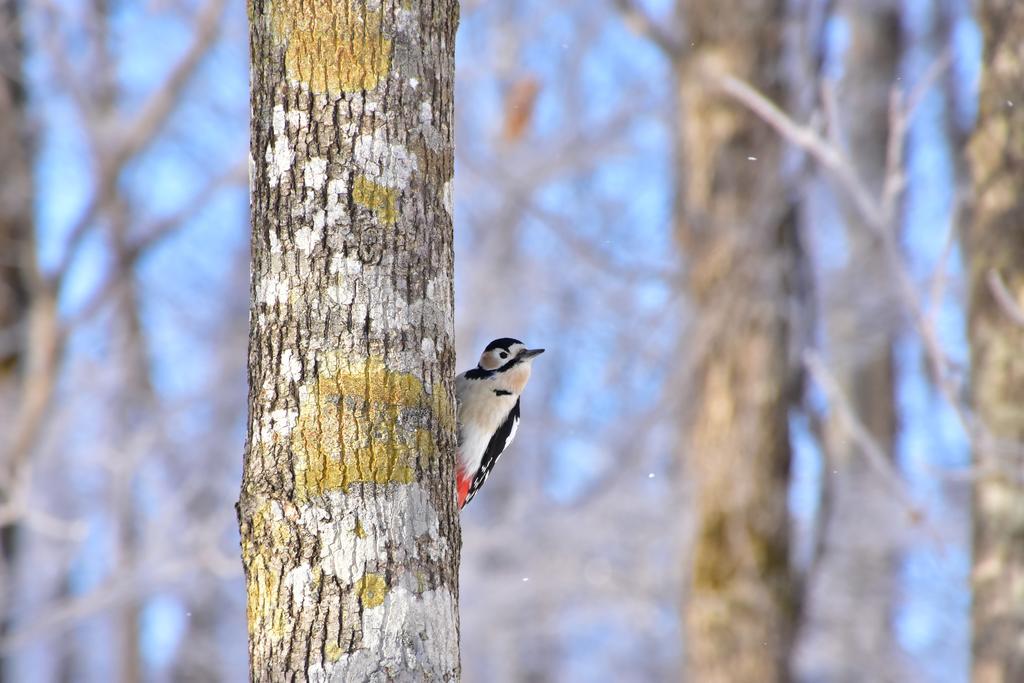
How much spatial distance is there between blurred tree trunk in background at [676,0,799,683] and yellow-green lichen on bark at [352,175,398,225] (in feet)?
14.8

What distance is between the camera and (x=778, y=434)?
6426 millimetres

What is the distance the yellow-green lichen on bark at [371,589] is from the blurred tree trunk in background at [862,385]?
8119mm

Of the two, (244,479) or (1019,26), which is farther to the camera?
(1019,26)

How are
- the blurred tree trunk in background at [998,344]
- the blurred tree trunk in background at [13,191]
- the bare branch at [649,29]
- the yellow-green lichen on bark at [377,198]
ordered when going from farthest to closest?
the blurred tree trunk in background at [13,191] < the bare branch at [649,29] < the blurred tree trunk in background at [998,344] < the yellow-green lichen on bark at [377,198]

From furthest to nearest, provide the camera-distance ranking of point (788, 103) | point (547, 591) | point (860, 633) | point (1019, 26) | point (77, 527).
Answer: point (860, 633) < point (547, 591) < point (788, 103) < point (77, 527) < point (1019, 26)

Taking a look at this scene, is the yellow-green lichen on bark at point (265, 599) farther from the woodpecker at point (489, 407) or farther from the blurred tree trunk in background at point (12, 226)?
the blurred tree trunk in background at point (12, 226)

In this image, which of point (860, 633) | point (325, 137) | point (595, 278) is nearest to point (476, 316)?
point (595, 278)

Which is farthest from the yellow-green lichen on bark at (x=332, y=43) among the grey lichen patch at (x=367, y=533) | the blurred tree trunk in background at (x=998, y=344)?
the blurred tree trunk in background at (x=998, y=344)

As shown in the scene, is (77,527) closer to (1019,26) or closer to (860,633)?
(1019,26)

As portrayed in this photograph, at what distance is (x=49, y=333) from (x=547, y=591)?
5.38m

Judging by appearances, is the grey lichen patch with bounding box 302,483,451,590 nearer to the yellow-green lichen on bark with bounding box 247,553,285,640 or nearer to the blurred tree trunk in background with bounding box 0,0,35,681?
the yellow-green lichen on bark with bounding box 247,553,285,640

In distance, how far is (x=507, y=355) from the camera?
4.54 meters

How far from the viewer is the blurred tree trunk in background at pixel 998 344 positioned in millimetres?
4258

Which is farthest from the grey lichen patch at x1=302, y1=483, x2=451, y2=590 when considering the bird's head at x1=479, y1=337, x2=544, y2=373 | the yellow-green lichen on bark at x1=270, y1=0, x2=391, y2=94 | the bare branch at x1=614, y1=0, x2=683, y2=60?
the bare branch at x1=614, y1=0, x2=683, y2=60
